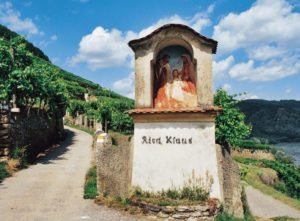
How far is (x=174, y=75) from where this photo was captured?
10789mm

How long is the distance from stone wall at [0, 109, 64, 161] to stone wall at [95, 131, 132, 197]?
8.33 metres

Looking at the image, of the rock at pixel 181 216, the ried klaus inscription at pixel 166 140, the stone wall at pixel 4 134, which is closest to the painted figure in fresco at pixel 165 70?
the ried klaus inscription at pixel 166 140

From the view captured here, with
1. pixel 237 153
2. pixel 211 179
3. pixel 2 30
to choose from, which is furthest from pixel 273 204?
pixel 2 30

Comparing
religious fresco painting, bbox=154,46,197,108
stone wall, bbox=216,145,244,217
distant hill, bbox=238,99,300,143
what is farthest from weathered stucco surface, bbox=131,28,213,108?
distant hill, bbox=238,99,300,143

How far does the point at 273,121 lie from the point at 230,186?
117596mm

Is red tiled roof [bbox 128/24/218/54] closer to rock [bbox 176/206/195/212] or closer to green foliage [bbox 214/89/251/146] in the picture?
rock [bbox 176/206/195/212]

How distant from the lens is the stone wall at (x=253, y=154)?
47.8 metres

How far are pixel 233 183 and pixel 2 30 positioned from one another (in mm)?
80324

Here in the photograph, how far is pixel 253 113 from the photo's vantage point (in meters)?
121

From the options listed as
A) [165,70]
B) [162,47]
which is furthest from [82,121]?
[162,47]

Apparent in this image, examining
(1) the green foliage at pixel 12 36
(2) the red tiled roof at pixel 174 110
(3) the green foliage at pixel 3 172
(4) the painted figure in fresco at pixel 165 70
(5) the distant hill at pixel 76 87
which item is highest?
(1) the green foliage at pixel 12 36

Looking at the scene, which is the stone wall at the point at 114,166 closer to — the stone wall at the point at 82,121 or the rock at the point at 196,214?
the rock at the point at 196,214

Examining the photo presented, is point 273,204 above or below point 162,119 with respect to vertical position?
below

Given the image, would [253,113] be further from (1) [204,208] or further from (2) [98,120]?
(1) [204,208]
